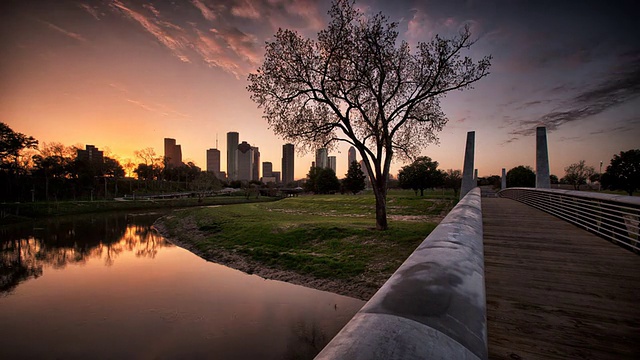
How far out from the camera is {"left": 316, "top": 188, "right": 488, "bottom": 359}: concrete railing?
1.09m

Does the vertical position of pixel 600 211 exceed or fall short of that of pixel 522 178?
it falls short

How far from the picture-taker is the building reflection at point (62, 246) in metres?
15.3

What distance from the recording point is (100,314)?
31.3 feet

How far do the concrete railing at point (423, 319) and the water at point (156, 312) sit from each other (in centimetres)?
676

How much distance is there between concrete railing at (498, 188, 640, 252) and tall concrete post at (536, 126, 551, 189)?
8295mm

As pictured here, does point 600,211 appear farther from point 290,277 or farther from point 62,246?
point 62,246

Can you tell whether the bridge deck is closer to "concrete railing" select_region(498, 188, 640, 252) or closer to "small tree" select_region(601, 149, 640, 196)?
"concrete railing" select_region(498, 188, 640, 252)

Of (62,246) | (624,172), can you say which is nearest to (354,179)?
(624,172)

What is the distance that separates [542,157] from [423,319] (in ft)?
94.8

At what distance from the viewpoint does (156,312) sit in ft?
31.5

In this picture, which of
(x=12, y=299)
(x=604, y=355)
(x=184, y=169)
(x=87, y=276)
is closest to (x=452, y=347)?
(x=604, y=355)

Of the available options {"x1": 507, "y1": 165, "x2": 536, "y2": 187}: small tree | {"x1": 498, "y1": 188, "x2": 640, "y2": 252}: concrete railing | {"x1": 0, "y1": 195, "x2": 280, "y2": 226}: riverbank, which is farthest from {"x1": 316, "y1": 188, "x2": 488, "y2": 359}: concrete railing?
{"x1": 507, "y1": 165, "x2": 536, "y2": 187}: small tree

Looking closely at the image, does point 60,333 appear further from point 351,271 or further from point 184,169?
point 184,169

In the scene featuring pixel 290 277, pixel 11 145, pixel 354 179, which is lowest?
pixel 290 277
